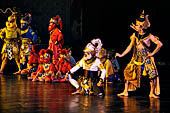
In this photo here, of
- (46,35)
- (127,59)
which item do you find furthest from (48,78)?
(46,35)

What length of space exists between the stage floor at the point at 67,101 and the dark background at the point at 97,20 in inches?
140

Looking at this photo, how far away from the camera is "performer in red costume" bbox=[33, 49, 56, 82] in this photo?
1222 centimetres

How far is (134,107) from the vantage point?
8203 millimetres

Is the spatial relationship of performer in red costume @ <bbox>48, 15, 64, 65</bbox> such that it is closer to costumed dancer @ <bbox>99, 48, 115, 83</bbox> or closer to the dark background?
costumed dancer @ <bbox>99, 48, 115, 83</bbox>

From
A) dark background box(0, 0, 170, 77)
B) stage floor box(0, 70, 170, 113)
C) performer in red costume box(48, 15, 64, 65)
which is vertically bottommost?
stage floor box(0, 70, 170, 113)

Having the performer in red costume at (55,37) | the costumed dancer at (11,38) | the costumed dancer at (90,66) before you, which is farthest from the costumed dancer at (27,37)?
the costumed dancer at (90,66)

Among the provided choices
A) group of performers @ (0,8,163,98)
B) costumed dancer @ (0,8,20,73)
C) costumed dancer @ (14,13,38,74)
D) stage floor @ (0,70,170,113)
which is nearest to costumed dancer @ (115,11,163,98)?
group of performers @ (0,8,163,98)

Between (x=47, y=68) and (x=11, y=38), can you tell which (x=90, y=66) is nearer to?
(x=47, y=68)

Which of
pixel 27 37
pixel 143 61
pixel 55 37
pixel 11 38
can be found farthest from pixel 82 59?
pixel 11 38

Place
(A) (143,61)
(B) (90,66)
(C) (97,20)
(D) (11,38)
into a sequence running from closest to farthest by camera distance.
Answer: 1. (A) (143,61)
2. (B) (90,66)
3. (D) (11,38)
4. (C) (97,20)

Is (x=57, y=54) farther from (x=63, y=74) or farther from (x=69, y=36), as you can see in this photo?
(x=69, y=36)

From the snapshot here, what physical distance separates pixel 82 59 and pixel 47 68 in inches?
104

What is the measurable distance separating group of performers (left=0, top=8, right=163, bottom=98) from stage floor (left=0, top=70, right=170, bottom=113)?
0.34 meters

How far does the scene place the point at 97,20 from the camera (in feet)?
52.1
